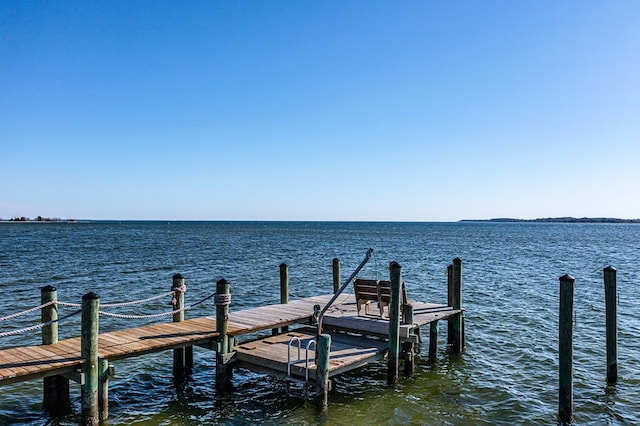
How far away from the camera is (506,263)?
141 feet

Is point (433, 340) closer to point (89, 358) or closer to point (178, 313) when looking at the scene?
point (178, 313)

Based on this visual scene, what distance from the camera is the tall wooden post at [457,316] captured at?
50.1 ft

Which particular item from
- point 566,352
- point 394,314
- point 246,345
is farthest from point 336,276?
point 566,352

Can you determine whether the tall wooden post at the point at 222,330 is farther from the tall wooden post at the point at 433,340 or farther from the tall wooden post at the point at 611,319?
the tall wooden post at the point at 611,319

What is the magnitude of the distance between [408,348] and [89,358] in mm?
7701

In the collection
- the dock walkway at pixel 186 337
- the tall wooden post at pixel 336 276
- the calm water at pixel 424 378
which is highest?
the tall wooden post at pixel 336 276

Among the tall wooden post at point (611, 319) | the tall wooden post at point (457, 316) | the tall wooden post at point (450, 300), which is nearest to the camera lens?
the tall wooden post at point (611, 319)

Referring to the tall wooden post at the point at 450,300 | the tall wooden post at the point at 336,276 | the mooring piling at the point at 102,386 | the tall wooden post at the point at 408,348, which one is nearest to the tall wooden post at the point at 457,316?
the tall wooden post at the point at 450,300

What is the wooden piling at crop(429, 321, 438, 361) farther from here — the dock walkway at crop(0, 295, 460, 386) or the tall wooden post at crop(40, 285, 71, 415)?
the tall wooden post at crop(40, 285, 71, 415)

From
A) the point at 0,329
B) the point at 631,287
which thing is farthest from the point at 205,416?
the point at 631,287

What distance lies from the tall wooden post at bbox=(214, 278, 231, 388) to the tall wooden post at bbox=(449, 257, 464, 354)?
7343 mm

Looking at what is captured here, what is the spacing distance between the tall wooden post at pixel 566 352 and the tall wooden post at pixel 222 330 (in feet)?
23.9

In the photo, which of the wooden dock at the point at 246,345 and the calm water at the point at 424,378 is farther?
the calm water at the point at 424,378

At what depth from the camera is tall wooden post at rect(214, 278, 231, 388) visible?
11.4m
